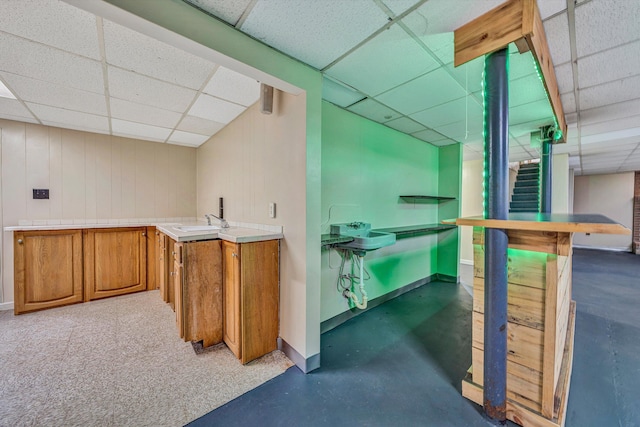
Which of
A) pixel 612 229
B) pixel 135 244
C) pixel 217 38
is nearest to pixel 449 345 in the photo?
pixel 612 229

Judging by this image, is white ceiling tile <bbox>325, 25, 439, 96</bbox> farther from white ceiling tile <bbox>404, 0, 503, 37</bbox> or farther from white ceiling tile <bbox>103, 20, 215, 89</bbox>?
white ceiling tile <bbox>103, 20, 215, 89</bbox>

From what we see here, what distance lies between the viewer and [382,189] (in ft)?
10.9

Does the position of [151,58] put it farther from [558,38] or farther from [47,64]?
[558,38]

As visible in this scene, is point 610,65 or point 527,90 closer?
point 610,65

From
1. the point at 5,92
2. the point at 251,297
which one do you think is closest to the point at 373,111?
the point at 251,297

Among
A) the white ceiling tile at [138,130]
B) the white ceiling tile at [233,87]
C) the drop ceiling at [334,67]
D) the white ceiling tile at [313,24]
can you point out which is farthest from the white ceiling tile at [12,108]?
the white ceiling tile at [313,24]

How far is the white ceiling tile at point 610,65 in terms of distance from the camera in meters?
1.72

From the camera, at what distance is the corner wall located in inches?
105

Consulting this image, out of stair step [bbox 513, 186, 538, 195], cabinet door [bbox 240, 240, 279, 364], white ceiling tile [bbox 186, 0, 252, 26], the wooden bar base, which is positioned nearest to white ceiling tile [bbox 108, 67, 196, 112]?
white ceiling tile [bbox 186, 0, 252, 26]

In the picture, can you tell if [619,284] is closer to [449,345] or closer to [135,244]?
[449,345]

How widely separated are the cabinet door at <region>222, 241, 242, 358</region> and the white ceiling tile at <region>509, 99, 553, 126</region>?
10.6 ft

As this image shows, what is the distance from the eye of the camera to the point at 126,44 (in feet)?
5.45

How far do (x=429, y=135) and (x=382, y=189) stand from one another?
122cm

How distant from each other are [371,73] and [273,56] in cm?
80
